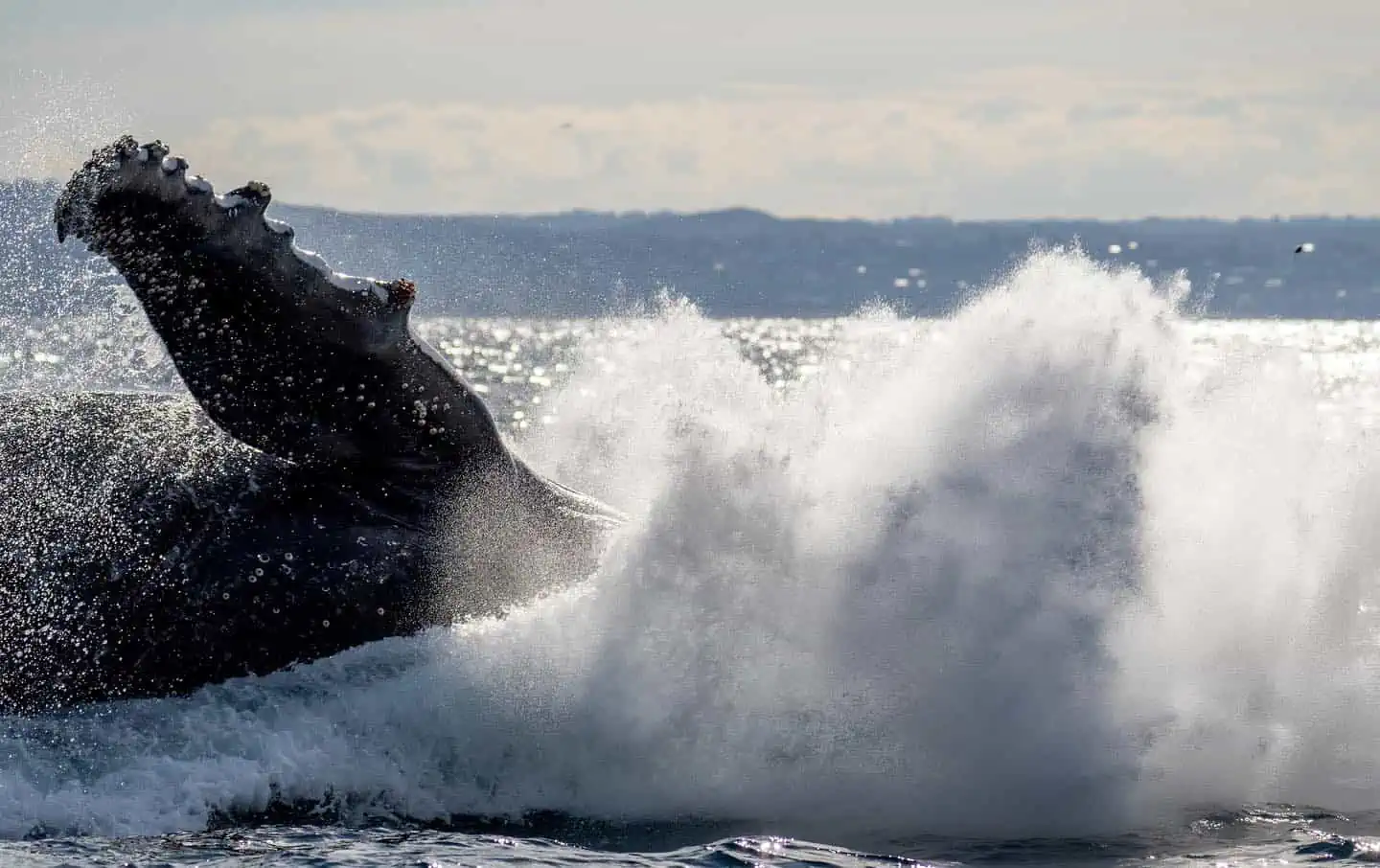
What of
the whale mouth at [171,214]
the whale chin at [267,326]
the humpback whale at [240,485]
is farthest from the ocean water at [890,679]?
the whale mouth at [171,214]

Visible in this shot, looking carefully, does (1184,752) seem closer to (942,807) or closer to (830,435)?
(942,807)

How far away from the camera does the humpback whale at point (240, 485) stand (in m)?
10.0

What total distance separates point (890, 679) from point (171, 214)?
465cm

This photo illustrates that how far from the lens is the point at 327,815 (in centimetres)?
949

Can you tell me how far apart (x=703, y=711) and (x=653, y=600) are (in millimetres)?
819

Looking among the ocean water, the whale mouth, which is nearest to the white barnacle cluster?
the whale mouth

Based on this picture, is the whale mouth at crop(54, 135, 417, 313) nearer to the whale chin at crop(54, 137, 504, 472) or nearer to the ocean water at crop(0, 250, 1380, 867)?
the whale chin at crop(54, 137, 504, 472)

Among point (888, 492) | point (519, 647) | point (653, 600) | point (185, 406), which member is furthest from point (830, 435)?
point (185, 406)

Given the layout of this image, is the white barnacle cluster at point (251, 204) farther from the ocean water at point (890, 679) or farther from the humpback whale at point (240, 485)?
the ocean water at point (890, 679)

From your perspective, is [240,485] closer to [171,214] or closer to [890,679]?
[171,214]

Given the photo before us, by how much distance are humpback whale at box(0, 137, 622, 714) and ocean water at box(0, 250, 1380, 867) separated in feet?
1.06

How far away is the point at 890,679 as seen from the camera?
10.4m

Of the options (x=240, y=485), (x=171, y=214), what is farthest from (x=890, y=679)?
(x=171, y=214)

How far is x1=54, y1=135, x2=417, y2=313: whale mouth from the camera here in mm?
9680
